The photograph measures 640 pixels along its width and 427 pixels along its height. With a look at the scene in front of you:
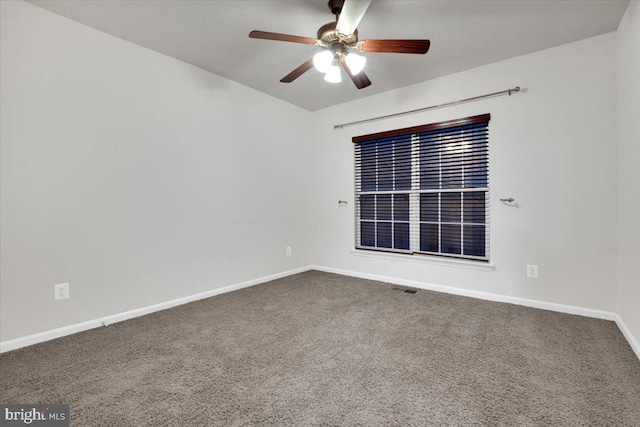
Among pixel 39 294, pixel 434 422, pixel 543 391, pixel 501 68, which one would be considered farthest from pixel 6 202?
pixel 501 68

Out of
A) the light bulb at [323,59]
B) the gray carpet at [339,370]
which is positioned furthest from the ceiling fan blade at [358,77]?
the gray carpet at [339,370]

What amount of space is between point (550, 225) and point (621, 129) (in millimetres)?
944

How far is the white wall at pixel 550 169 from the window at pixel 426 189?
0.15 m

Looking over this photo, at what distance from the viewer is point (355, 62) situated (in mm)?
2193

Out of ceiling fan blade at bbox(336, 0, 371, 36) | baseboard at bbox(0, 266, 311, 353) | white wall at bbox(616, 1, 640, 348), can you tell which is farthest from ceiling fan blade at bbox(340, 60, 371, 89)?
baseboard at bbox(0, 266, 311, 353)

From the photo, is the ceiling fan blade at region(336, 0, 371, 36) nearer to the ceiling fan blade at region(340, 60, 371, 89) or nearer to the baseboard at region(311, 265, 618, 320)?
the ceiling fan blade at region(340, 60, 371, 89)

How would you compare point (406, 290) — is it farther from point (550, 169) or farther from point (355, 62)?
point (355, 62)

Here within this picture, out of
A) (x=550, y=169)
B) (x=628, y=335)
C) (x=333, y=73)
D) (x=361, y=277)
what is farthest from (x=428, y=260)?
(x=333, y=73)

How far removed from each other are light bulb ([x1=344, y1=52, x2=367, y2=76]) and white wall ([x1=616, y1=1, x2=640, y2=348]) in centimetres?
187

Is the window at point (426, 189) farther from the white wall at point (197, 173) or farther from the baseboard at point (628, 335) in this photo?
the baseboard at point (628, 335)

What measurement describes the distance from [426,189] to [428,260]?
2.88ft

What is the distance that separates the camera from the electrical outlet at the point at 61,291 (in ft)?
7.41

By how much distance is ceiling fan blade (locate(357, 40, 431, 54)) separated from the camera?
197 centimetres

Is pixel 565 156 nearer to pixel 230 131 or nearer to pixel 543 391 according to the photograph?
pixel 543 391
